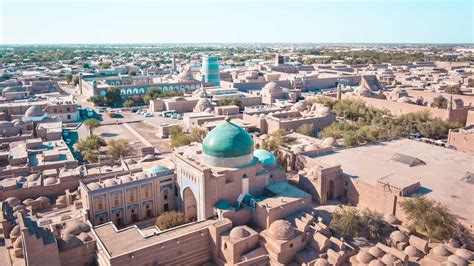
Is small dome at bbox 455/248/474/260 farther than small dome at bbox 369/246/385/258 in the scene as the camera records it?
No

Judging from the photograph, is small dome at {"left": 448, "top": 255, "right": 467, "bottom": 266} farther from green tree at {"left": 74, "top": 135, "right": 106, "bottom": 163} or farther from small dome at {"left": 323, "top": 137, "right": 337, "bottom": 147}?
green tree at {"left": 74, "top": 135, "right": 106, "bottom": 163}

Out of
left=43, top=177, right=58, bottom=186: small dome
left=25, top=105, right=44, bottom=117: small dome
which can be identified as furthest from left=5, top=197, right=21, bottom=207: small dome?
left=25, top=105, right=44, bottom=117: small dome

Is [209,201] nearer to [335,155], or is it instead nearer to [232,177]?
[232,177]

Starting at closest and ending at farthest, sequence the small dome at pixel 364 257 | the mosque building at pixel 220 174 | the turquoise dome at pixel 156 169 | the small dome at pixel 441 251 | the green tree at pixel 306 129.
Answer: the small dome at pixel 364 257, the small dome at pixel 441 251, the mosque building at pixel 220 174, the turquoise dome at pixel 156 169, the green tree at pixel 306 129

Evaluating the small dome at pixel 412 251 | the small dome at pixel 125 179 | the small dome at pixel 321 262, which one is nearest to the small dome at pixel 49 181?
the small dome at pixel 125 179

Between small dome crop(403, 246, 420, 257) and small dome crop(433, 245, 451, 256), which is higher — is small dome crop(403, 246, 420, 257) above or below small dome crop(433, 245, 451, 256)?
below

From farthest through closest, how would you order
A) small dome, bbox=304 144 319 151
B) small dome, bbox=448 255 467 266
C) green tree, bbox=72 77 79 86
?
green tree, bbox=72 77 79 86, small dome, bbox=304 144 319 151, small dome, bbox=448 255 467 266

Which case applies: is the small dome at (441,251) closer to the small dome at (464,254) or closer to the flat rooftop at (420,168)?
the small dome at (464,254)

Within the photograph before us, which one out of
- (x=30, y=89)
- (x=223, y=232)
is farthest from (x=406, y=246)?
(x=30, y=89)
